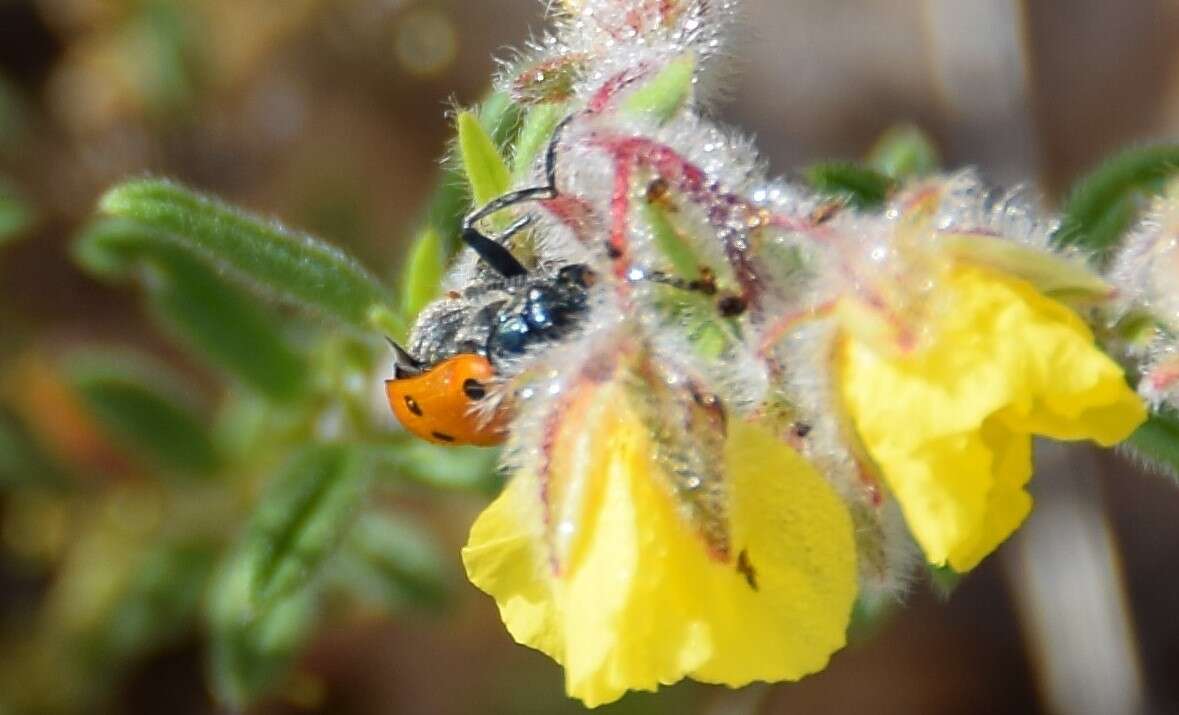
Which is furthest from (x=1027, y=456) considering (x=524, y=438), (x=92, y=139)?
(x=92, y=139)

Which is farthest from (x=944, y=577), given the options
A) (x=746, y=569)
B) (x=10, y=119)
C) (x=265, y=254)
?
(x=10, y=119)

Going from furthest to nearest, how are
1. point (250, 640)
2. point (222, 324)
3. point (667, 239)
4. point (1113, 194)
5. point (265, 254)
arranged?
point (222, 324) < point (250, 640) < point (1113, 194) < point (265, 254) < point (667, 239)

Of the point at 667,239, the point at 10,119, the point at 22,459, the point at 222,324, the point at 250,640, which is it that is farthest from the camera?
the point at 10,119

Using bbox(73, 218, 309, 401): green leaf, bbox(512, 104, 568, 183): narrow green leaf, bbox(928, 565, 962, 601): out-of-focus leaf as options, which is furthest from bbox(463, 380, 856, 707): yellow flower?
bbox(73, 218, 309, 401): green leaf

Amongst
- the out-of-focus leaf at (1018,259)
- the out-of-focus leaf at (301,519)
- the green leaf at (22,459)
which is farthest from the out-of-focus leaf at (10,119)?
the out-of-focus leaf at (1018,259)

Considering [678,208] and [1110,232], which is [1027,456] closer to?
[678,208]

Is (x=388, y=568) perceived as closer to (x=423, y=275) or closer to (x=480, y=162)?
(x=423, y=275)
